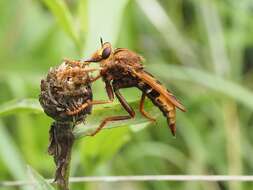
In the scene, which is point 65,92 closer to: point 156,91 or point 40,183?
point 40,183

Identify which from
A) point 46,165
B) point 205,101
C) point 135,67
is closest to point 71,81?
point 135,67

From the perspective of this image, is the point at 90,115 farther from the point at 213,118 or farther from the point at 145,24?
the point at 145,24

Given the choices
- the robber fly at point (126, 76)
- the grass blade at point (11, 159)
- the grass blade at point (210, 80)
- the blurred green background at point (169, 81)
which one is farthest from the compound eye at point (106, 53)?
the grass blade at point (210, 80)

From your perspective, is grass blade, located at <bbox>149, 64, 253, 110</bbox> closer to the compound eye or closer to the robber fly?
the robber fly

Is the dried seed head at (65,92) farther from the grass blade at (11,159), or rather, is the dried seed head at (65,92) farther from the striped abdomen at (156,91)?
the grass blade at (11,159)

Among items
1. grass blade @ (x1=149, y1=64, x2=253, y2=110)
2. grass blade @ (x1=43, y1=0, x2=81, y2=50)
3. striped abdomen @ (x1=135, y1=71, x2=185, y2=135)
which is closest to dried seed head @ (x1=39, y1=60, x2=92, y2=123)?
striped abdomen @ (x1=135, y1=71, x2=185, y2=135)
